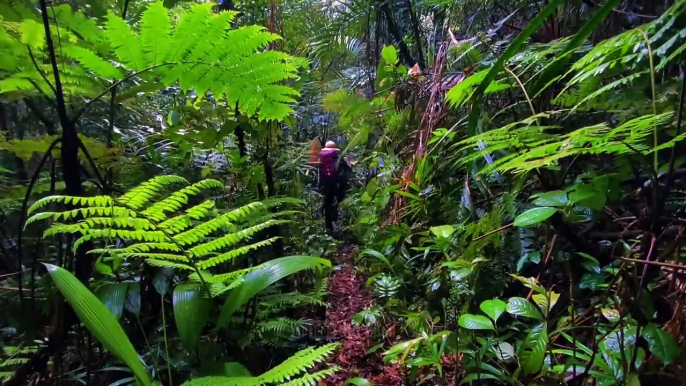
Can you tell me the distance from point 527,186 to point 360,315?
0.81 meters

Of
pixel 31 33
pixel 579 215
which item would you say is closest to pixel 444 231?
pixel 579 215

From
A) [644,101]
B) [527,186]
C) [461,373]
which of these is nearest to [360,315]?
[461,373]

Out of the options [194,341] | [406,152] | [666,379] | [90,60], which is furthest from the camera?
[406,152]

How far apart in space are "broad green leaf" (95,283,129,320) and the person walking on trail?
3.23 metres

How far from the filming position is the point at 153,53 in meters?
1.19

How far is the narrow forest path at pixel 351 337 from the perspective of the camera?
1521mm

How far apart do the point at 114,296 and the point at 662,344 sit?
1276 millimetres

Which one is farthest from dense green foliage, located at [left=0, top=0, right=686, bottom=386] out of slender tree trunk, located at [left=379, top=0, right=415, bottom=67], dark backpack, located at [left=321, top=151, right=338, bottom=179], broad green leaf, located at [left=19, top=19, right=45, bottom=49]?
dark backpack, located at [left=321, top=151, right=338, bottom=179]

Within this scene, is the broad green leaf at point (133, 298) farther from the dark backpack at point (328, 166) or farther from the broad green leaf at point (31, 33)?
the dark backpack at point (328, 166)

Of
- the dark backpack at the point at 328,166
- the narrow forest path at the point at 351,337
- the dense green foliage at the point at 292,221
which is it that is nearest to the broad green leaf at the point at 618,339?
the dense green foliage at the point at 292,221

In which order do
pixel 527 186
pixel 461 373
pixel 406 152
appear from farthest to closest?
pixel 406 152
pixel 527 186
pixel 461 373

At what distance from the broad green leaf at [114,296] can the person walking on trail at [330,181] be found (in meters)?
3.23

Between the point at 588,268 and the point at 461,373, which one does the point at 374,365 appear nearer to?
the point at 461,373

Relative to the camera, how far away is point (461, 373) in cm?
126
